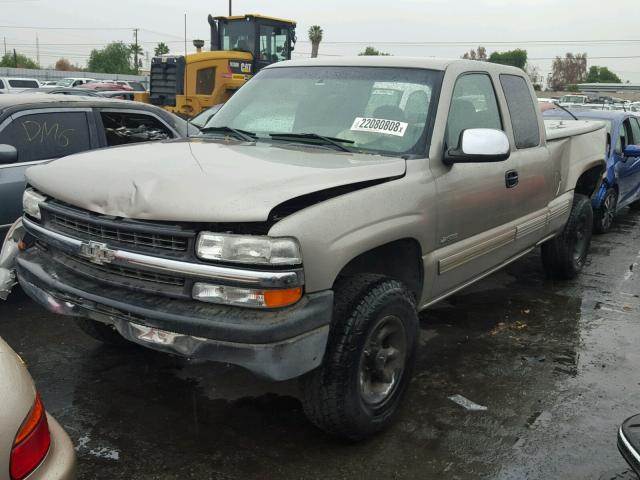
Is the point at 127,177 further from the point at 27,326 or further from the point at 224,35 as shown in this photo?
the point at 224,35

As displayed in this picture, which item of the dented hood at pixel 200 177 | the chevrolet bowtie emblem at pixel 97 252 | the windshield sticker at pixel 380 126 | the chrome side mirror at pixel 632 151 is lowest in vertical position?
the chevrolet bowtie emblem at pixel 97 252

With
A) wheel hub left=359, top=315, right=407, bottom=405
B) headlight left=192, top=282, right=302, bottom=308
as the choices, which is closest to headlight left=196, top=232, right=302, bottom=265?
A: headlight left=192, top=282, right=302, bottom=308

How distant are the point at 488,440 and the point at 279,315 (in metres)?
1.45

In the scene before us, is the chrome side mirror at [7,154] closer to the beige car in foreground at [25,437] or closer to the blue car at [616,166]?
the beige car in foreground at [25,437]

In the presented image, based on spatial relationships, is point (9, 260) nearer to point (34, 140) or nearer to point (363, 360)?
point (34, 140)

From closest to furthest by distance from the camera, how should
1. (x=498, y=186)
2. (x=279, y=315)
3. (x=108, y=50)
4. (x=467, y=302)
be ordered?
(x=279, y=315) → (x=498, y=186) → (x=467, y=302) → (x=108, y=50)

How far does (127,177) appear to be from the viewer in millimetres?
2863

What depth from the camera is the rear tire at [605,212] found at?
8.07m

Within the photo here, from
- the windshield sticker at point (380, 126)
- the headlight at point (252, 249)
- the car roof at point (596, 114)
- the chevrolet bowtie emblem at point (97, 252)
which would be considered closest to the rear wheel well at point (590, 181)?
the car roof at point (596, 114)

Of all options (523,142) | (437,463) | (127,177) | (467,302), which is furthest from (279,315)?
(467,302)

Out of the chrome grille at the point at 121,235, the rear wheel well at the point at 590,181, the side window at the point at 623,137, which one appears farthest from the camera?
the side window at the point at 623,137

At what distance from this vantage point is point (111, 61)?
8806cm

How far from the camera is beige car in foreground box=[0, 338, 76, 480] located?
1734mm

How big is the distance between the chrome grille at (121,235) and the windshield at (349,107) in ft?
4.29
